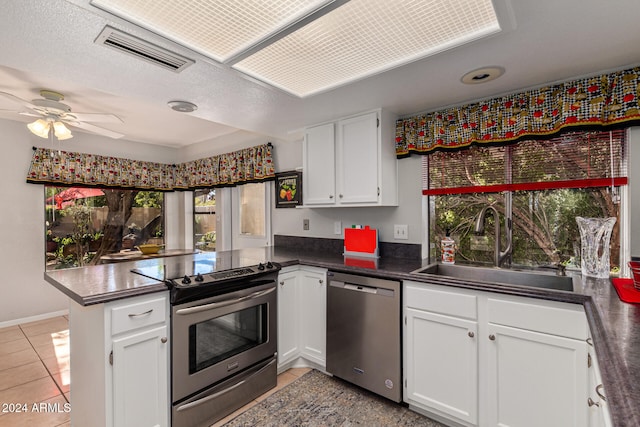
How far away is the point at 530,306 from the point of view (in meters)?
1.54

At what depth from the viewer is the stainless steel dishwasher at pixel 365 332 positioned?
1.98m

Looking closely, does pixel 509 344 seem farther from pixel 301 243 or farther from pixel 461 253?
pixel 301 243

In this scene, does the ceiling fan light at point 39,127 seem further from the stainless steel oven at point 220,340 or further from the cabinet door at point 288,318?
the cabinet door at point 288,318

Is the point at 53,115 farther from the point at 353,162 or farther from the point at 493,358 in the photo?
the point at 493,358

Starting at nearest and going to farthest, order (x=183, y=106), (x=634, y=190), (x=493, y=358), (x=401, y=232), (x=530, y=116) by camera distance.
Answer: (x=493, y=358)
(x=634, y=190)
(x=530, y=116)
(x=183, y=106)
(x=401, y=232)

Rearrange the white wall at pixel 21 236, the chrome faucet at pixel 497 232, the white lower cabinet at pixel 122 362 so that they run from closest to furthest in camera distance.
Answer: the white lower cabinet at pixel 122 362 → the chrome faucet at pixel 497 232 → the white wall at pixel 21 236

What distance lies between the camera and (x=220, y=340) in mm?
1973

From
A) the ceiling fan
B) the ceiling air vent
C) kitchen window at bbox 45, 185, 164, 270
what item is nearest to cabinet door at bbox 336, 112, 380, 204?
the ceiling air vent

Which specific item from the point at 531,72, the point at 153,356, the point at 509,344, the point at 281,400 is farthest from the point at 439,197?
the point at 153,356

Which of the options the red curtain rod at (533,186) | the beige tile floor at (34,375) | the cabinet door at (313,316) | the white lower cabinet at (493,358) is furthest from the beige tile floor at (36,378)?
the red curtain rod at (533,186)

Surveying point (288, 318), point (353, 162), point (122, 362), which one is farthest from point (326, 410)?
point (353, 162)

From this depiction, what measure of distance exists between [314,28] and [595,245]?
1.92 m

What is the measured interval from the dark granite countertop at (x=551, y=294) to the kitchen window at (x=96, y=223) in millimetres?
2548

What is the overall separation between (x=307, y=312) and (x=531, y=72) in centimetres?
222
